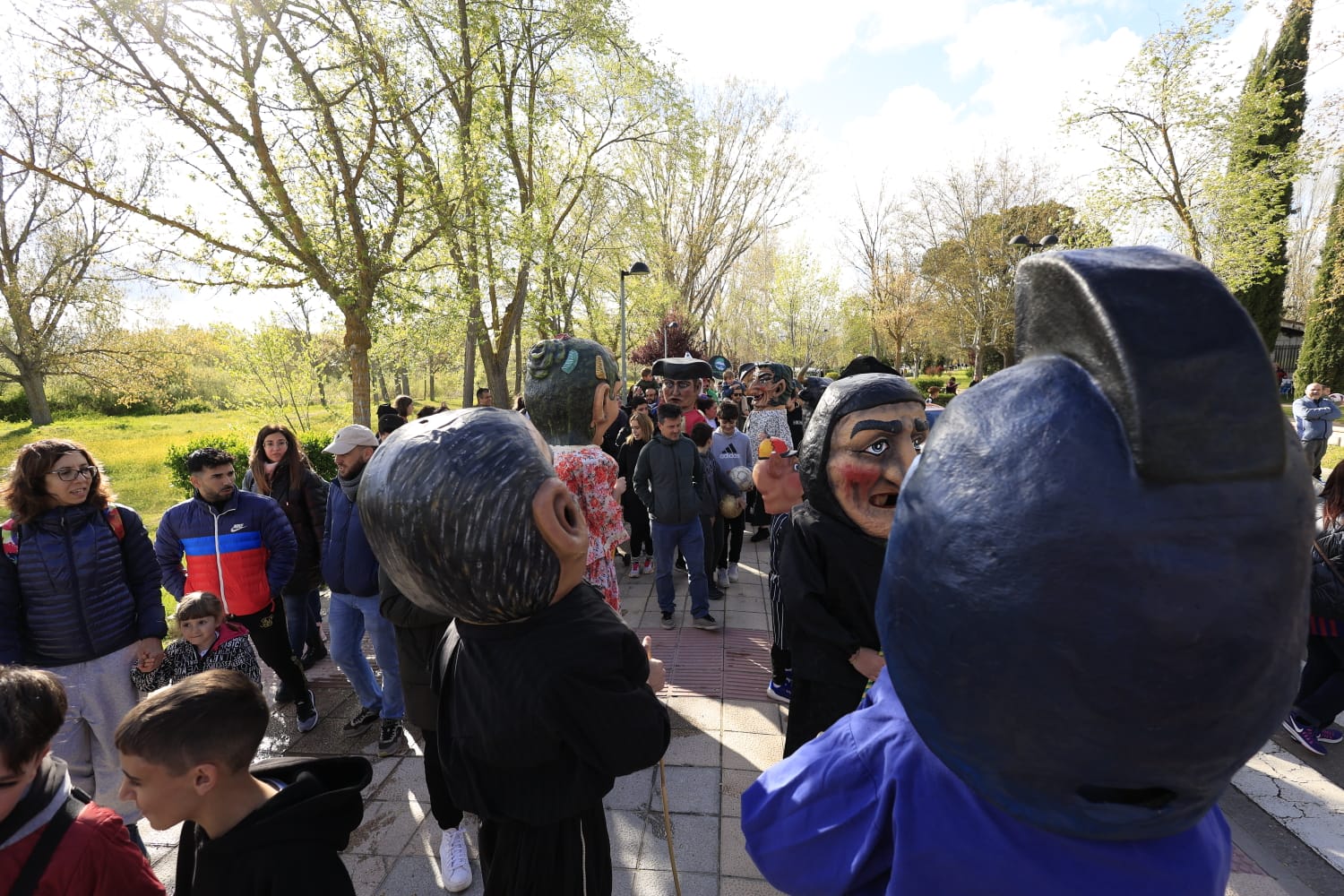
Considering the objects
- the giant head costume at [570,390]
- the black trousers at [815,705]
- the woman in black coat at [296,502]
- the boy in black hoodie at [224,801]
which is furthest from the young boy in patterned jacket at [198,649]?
the black trousers at [815,705]

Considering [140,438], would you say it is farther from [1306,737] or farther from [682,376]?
[1306,737]

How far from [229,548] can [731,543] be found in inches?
168

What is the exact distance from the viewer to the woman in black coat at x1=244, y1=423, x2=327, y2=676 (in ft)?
13.9

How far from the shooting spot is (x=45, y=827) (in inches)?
58.4

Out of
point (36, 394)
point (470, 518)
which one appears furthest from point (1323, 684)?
point (36, 394)

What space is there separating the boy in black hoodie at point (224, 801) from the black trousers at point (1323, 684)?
4.43m

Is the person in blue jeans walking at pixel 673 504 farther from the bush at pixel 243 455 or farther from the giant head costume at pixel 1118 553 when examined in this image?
the bush at pixel 243 455

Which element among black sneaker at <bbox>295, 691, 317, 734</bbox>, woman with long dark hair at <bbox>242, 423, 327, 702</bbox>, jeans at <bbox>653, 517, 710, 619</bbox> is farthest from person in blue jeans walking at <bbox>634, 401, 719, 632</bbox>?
black sneaker at <bbox>295, 691, 317, 734</bbox>

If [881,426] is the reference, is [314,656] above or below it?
below

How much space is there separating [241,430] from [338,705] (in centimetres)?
712

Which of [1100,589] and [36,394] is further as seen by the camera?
[36,394]

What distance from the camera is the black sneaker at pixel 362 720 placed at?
12.1 feet

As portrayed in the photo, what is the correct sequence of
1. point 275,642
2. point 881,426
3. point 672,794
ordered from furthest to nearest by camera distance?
point 275,642 → point 672,794 → point 881,426

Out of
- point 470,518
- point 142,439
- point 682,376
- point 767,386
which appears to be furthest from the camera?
point 142,439
